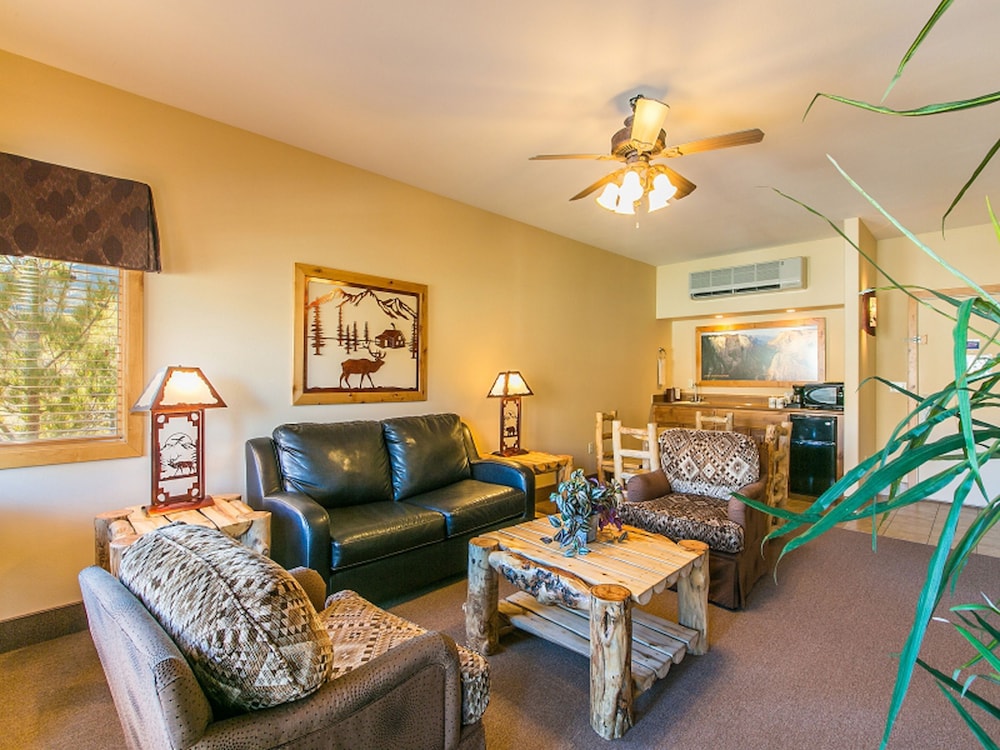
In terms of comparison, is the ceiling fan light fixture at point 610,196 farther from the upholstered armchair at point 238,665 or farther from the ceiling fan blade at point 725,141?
the upholstered armchair at point 238,665

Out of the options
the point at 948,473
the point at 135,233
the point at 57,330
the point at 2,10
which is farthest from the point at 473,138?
the point at 948,473

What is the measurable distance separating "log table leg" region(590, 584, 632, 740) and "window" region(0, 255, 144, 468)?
2551mm

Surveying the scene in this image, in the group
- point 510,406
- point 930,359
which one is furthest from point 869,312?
point 510,406

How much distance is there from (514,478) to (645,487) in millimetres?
911

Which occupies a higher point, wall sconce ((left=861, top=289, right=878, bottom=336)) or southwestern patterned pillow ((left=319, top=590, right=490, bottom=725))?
wall sconce ((left=861, top=289, right=878, bottom=336))

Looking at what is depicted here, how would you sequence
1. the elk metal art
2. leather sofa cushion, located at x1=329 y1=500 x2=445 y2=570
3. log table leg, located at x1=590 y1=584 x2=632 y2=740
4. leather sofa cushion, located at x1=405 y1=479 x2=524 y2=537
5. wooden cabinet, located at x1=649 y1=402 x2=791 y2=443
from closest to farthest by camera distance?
log table leg, located at x1=590 y1=584 x2=632 y2=740, leather sofa cushion, located at x1=329 y1=500 x2=445 y2=570, leather sofa cushion, located at x1=405 y1=479 x2=524 y2=537, the elk metal art, wooden cabinet, located at x1=649 y1=402 x2=791 y2=443

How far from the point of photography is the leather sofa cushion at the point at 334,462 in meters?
3.10

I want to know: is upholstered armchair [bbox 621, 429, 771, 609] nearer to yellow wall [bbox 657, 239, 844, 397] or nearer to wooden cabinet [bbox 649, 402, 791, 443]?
wooden cabinet [bbox 649, 402, 791, 443]

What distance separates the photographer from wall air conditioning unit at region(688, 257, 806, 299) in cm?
540

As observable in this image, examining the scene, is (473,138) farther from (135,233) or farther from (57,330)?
(57,330)

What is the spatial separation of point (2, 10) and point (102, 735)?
2.96m

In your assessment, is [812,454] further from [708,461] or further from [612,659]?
[612,659]

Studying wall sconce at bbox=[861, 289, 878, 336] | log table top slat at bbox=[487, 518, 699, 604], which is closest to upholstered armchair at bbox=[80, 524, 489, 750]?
log table top slat at bbox=[487, 518, 699, 604]

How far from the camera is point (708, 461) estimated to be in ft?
11.4
